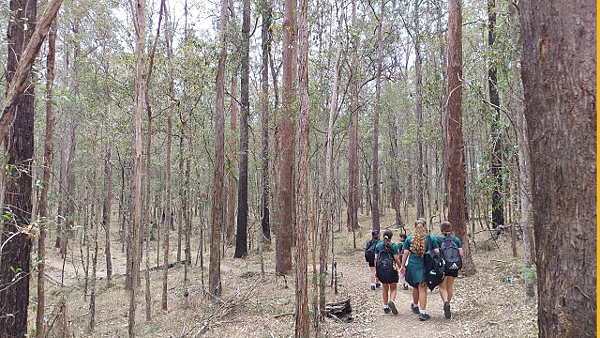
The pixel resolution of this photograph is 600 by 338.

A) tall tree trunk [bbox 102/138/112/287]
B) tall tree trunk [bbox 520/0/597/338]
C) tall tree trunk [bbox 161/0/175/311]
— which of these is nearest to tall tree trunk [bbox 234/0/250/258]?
tall tree trunk [bbox 161/0/175/311]

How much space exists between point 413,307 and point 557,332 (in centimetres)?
494

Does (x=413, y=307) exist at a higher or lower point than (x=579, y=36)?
lower

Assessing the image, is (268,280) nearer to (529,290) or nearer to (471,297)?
(471,297)

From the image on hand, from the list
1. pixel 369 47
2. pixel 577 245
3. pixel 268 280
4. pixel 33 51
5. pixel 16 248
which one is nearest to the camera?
pixel 577 245

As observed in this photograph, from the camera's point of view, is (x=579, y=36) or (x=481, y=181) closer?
(x=579, y=36)

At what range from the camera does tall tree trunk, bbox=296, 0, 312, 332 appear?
548 centimetres

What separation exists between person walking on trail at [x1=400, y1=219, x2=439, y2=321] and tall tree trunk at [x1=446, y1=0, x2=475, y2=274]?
332cm

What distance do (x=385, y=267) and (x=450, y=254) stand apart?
3.88 ft

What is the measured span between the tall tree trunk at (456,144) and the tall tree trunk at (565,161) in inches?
284

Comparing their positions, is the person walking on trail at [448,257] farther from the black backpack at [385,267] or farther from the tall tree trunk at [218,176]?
the tall tree trunk at [218,176]

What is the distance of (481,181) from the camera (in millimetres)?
9781

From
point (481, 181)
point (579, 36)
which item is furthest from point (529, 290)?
point (579, 36)

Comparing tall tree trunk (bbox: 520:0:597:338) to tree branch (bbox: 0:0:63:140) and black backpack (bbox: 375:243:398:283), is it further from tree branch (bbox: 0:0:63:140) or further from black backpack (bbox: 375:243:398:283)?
black backpack (bbox: 375:243:398:283)

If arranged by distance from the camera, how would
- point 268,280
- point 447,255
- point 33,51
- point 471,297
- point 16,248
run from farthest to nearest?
point 268,280
point 471,297
point 447,255
point 16,248
point 33,51
